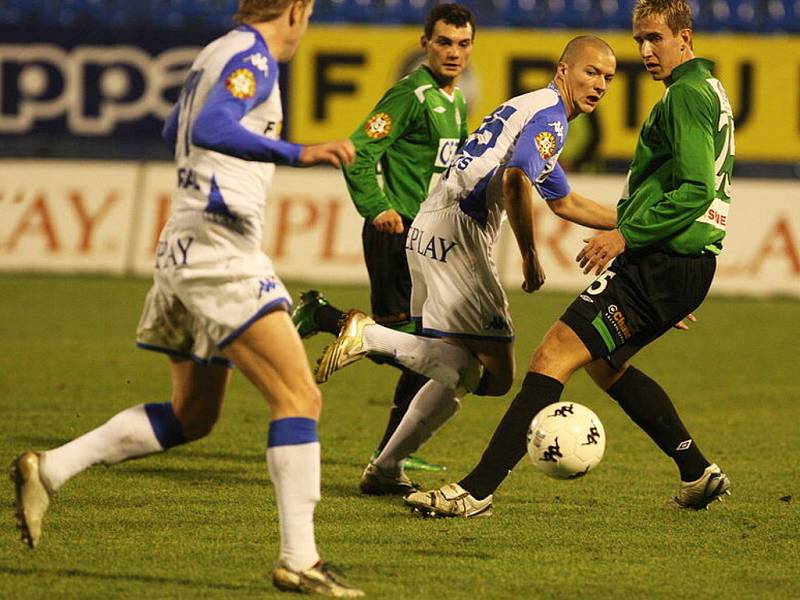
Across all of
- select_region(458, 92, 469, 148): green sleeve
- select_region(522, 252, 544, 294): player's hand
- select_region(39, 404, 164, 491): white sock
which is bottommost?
select_region(39, 404, 164, 491): white sock

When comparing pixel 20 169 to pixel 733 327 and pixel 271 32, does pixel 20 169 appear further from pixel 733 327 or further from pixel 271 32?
pixel 271 32

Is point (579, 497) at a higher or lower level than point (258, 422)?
higher

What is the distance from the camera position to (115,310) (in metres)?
13.5

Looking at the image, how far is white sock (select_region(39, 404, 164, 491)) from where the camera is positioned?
4785mm

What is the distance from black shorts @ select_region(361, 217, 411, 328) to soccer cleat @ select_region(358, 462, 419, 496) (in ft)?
3.35

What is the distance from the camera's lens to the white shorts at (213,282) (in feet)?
14.9

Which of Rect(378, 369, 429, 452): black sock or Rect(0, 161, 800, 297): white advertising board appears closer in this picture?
Rect(378, 369, 429, 452): black sock

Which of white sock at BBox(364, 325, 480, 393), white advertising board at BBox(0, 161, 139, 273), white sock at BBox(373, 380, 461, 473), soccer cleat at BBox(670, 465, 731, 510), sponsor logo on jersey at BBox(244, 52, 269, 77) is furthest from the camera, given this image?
white advertising board at BBox(0, 161, 139, 273)

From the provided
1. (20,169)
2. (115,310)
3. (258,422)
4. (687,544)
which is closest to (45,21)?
(20,169)

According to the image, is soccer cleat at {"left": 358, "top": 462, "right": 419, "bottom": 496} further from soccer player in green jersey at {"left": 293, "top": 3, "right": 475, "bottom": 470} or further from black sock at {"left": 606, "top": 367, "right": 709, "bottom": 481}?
black sock at {"left": 606, "top": 367, "right": 709, "bottom": 481}

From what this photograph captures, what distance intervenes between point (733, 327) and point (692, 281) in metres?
7.57

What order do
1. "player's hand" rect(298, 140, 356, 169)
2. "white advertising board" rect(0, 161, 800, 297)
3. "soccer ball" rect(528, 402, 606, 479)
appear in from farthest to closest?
"white advertising board" rect(0, 161, 800, 297)
"soccer ball" rect(528, 402, 606, 479)
"player's hand" rect(298, 140, 356, 169)

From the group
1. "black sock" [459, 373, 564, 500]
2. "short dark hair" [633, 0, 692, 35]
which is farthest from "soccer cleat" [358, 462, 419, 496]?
"short dark hair" [633, 0, 692, 35]

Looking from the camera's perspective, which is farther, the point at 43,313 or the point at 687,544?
the point at 43,313
